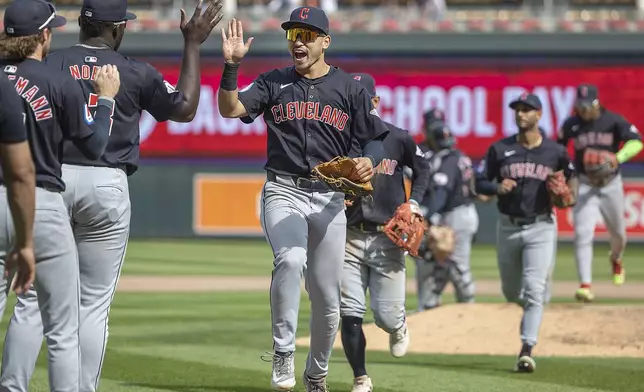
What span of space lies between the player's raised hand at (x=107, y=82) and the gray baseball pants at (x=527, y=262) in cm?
Result: 452

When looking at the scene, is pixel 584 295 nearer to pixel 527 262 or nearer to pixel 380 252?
pixel 527 262

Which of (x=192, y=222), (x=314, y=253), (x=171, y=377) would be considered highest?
(x=314, y=253)

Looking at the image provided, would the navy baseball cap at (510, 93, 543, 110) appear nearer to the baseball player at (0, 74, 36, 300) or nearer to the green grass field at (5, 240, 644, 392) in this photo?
the green grass field at (5, 240, 644, 392)

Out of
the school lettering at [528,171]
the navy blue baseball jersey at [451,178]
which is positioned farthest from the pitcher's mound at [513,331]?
the navy blue baseball jersey at [451,178]

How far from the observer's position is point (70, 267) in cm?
539

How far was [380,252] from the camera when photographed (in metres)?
8.34

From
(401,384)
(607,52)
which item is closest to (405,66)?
(607,52)

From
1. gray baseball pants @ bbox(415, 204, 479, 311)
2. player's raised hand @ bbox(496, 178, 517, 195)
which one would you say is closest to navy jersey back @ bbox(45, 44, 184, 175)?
player's raised hand @ bbox(496, 178, 517, 195)

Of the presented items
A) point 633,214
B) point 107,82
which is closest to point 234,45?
point 107,82

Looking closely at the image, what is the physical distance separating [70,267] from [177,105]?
128cm

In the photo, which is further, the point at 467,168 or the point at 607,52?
the point at 607,52

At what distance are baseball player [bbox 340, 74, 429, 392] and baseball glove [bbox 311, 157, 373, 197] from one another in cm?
116

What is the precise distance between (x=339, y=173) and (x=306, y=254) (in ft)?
1.70

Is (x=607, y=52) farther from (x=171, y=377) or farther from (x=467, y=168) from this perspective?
(x=171, y=377)
